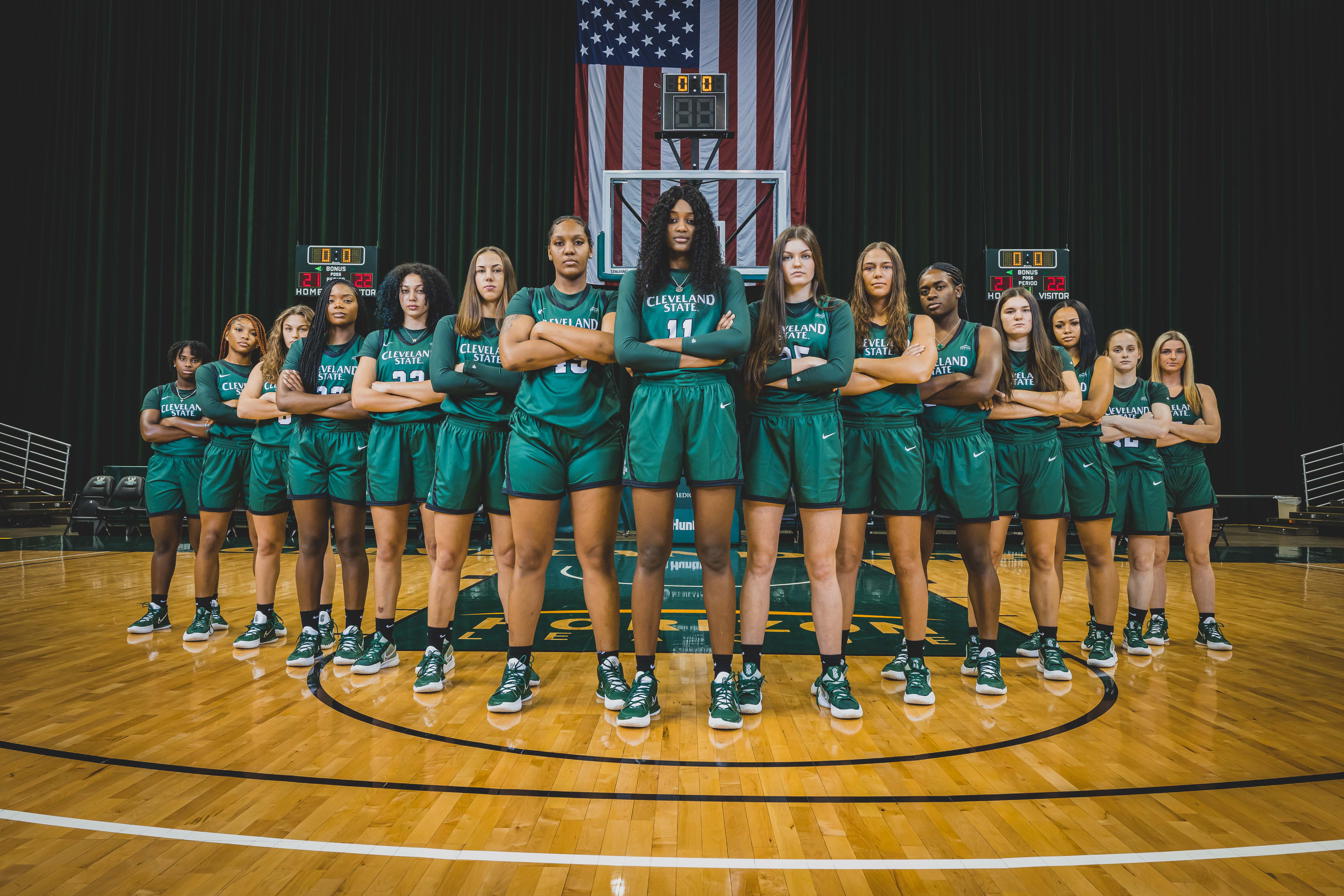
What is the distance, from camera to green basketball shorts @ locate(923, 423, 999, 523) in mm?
3334

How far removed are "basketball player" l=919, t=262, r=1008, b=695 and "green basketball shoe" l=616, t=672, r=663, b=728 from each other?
4.09 ft

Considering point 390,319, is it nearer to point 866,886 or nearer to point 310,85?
point 866,886

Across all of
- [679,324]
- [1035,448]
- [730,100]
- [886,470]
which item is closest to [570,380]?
[679,324]

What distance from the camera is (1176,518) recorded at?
455 cm

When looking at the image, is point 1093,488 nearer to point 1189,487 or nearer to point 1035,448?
point 1035,448

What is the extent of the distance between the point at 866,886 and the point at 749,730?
3.56 ft

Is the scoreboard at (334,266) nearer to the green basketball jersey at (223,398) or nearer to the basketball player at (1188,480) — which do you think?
the green basketball jersey at (223,398)

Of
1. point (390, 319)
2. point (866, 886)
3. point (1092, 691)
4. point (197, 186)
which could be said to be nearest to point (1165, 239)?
point (1092, 691)

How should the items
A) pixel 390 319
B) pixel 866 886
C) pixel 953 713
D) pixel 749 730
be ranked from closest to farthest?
pixel 866 886, pixel 749 730, pixel 953 713, pixel 390 319

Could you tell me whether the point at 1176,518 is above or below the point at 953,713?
above

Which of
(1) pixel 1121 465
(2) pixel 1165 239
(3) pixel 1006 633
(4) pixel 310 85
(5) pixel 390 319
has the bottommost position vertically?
(3) pixel 1006 633

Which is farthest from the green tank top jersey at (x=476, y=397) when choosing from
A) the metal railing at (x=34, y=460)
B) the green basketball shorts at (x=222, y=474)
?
the metal railing at (x=34, y=460)

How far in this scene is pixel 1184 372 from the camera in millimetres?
4586

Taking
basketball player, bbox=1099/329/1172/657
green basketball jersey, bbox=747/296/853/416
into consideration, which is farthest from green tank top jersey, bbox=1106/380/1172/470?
green basketball jersey, bbox=747/296/853/416
